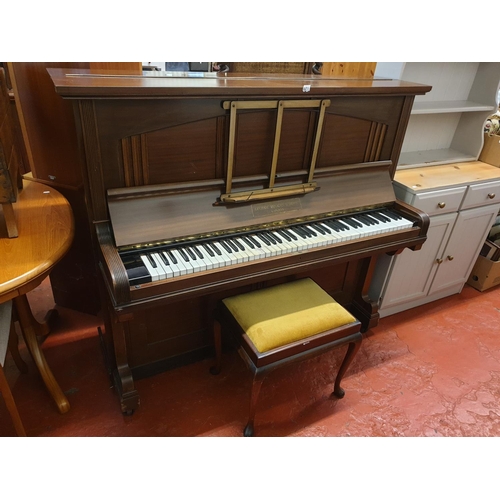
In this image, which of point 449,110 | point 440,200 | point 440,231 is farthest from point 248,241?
point 449,110

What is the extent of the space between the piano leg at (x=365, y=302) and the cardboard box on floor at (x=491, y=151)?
1.15 m

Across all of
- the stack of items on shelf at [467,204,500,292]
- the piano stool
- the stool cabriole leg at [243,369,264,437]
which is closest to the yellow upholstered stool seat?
the piano stool

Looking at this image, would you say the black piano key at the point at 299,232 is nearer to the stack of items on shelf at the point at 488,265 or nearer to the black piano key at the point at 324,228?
the black piano key at the point at 324,228

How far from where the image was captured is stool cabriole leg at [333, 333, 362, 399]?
6.00ft

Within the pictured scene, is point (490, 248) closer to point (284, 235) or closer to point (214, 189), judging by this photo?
point (284, 235)

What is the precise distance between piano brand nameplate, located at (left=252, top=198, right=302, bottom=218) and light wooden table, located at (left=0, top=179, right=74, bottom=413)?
80 centimetres

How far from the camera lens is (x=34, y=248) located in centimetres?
150

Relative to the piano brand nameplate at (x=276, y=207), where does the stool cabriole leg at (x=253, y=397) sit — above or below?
below

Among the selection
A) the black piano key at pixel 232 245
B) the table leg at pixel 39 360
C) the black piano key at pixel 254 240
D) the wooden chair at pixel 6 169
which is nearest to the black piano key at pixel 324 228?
the black piano key at pixel 254 240

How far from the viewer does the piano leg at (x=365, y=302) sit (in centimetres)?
240

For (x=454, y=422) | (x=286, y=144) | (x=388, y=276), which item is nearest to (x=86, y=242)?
(x=286, y=144)

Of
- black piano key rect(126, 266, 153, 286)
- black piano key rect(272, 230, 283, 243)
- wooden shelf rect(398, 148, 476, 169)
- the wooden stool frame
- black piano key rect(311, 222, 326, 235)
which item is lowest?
the wooden stool frame

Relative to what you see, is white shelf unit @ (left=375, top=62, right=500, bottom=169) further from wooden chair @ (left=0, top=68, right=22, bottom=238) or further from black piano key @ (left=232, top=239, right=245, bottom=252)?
wooden chair @ (left=0, top=68, right=22, bottom=238)

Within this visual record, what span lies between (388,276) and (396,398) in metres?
0.72
